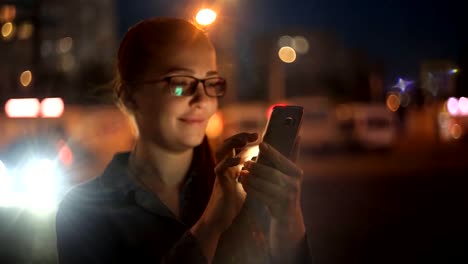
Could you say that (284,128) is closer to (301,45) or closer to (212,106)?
(212,106)

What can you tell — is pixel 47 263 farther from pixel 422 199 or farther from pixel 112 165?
pixel 422 199

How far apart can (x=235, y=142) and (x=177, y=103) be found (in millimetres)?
189

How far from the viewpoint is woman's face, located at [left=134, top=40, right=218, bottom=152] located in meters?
1.67

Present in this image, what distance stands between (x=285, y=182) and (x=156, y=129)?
49 cm

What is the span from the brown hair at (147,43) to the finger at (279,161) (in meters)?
0.49

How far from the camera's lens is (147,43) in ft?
5.63

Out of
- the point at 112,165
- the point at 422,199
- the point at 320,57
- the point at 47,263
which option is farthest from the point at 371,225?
the point at 320,57

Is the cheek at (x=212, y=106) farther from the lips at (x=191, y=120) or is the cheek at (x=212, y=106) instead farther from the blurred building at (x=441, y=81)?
the blurred building at (x=441, y=81)

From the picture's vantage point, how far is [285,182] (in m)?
1.35

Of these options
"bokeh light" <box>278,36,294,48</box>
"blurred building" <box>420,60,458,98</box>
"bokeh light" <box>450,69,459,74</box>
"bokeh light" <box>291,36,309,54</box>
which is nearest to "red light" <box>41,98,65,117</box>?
"blurred building" <box>420,60,458,98</box>

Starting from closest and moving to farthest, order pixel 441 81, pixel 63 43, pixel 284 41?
pixel 441 81 → pixel 63 43 → pixel 284 41

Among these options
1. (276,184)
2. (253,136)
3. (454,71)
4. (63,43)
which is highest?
(63,43)

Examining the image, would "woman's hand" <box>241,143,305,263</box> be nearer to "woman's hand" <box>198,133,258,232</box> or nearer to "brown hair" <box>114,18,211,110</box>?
"woman's hand" <box>198,133,258,232</box>

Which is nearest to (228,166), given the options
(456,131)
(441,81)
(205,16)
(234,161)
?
(234,161)
